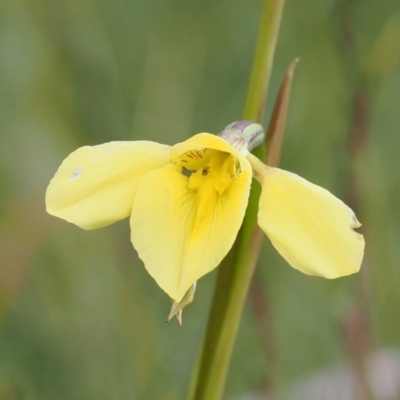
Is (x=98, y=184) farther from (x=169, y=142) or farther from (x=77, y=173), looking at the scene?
(x=169, y=142)

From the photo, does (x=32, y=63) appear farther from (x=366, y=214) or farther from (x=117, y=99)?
(x=366, y=214)

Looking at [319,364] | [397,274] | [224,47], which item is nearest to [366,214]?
[397,274]

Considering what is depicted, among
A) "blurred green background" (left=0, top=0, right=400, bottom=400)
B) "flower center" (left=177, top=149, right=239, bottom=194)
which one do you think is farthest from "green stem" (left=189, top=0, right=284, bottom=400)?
"blurred green background" (left=0, top=0, right=400, bottom=400)

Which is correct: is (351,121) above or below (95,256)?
above

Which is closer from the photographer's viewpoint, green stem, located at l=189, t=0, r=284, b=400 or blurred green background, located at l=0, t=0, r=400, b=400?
green stem, located at l=189, t=0, r=284, b=400

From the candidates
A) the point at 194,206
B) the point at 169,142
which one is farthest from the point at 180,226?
the point at 169,142

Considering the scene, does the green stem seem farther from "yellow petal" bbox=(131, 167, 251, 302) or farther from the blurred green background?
the blurred green background
